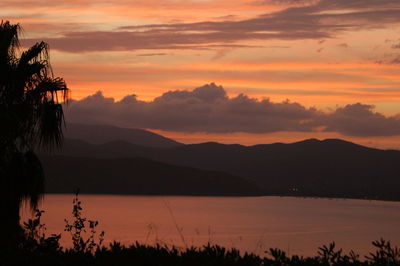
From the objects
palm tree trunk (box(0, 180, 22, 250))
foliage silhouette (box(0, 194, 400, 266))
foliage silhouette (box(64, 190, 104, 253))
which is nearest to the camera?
foliage silhouette (box(0, 194, 400, 266))

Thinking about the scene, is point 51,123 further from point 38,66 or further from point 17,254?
point 17,254

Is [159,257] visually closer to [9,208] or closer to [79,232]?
[79,232]

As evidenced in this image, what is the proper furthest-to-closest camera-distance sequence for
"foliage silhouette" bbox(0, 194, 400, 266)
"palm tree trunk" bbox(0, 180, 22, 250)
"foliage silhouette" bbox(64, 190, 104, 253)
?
"palm tree trunk" bbox(0, 180, 22, 250), "foliage silhouette" bbox(64, 190, 104, 253), "foliage silhouette" bbox(0, 194, 400, 266)

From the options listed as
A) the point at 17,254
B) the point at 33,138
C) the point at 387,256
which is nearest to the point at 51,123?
the point at 33,138

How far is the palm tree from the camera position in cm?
1606

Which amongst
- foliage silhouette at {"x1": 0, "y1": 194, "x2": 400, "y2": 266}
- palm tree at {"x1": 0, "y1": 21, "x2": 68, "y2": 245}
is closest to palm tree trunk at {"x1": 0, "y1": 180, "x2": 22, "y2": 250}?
palm tree at {"x1": 0, "y1": 21, "x2": 68, "y2": 245}

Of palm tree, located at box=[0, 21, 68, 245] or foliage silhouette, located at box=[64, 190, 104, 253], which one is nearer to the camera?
foliage silhouette, located at box=[64, 190, 104, 253]

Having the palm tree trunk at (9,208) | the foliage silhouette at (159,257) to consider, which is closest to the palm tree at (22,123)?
the palm tree trunk at (9,208)

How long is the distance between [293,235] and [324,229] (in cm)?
2042

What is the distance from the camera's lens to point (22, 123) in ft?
55.2

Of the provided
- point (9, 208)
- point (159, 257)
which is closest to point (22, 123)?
point (9, 208)

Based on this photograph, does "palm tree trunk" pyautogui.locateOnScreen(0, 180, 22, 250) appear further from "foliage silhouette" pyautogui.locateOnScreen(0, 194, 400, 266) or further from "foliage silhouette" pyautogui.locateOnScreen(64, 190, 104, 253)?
"foliage silhouette" pyautogui.locateOnScreen(0, 194, 400, 266)

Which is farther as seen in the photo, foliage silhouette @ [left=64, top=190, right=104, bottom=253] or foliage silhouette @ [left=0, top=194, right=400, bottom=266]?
foliage silhouette @ [left=64, top=190, right=104, bottom=253]

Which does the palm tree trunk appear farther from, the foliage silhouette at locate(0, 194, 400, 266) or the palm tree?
the foliage silhouette at locate(0, 194, 400, 266)
